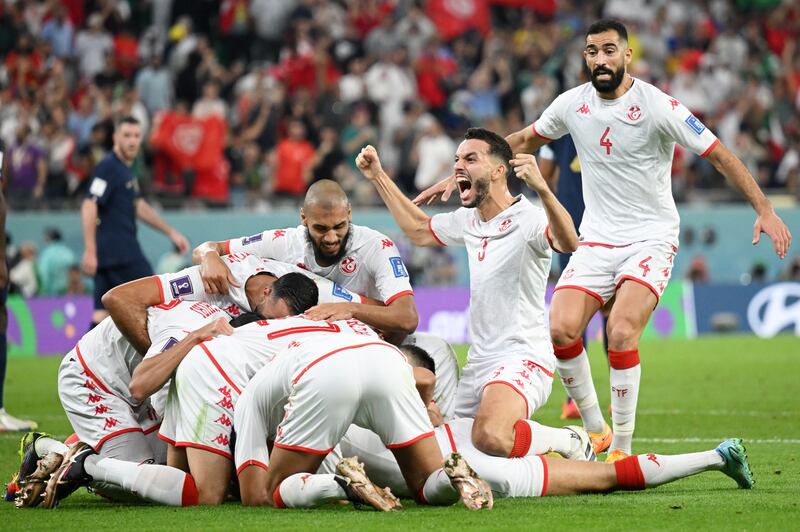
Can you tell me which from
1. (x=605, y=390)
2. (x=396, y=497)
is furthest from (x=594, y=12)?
(x=396, y=497)

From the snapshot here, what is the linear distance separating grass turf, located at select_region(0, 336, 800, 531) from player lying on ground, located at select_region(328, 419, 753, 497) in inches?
4.0

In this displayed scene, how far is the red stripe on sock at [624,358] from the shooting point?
7848mm

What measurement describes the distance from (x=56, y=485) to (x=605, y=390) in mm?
6898

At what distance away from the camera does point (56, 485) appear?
6531 mm

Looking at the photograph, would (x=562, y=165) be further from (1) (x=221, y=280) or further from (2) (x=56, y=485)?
(2) (x=56, y=485)

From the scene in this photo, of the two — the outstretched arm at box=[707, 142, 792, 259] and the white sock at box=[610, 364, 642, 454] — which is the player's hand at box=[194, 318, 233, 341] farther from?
the outstretched arm at box=[707, 142, 792, 259]

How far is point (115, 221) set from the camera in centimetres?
1274

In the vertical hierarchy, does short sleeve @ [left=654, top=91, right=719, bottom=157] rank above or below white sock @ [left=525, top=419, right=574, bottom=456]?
above

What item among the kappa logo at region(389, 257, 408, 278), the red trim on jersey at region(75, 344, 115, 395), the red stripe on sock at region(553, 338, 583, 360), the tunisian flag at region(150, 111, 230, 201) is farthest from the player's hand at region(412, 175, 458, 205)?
the tunisian flag at region(150, 111, 230, 201)

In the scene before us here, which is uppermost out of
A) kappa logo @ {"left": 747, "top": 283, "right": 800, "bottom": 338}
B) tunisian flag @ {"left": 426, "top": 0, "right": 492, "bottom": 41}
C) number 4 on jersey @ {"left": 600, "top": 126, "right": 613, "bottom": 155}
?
tunisian flag @ {"left": 426, "top": 0, "right": 492, "bottom": 41}

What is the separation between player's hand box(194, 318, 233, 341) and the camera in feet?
21.9

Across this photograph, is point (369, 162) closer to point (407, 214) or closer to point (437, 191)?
point (407, 214)

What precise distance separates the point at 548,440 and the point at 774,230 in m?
1.82

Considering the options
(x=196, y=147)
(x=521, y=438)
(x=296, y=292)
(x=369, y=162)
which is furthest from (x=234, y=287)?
(x=196, y=147)
